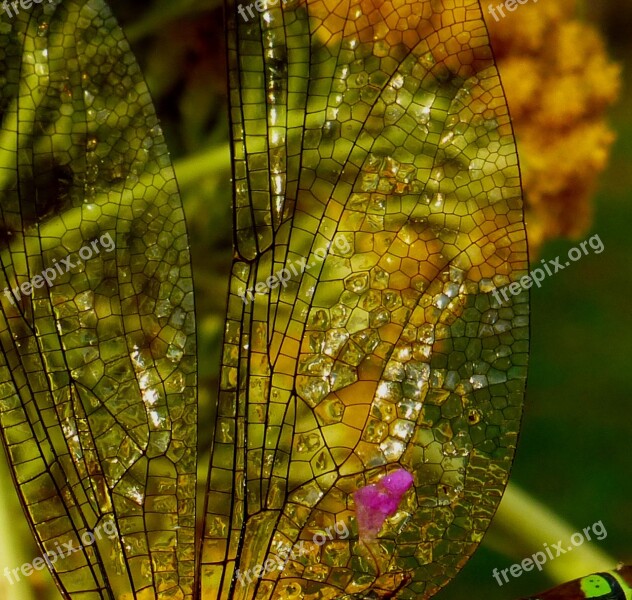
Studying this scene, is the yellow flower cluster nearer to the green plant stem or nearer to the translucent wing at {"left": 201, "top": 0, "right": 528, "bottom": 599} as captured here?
the translucent wing at {"left": 201, "top": 0, "right": 528, "bottom": 599}

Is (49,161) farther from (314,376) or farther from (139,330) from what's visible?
(314,376)

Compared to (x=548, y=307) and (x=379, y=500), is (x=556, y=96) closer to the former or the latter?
(x=548, y=307)

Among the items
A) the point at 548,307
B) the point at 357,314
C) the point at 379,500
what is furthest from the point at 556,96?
the point at 379,500

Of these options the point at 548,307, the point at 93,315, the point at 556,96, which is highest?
the point at 556,96

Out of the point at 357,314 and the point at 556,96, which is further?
the point at 556,96

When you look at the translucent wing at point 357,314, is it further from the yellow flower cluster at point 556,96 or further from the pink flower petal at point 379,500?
the yellow flower cluster at point 556,96

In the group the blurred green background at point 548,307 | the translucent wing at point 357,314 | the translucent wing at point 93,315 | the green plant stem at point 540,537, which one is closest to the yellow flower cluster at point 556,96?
the blurred green background at point 548,307

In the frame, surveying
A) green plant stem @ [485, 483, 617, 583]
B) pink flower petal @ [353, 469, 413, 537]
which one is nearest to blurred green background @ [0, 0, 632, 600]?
green plant stem @ [485, 483, 617, 583]
